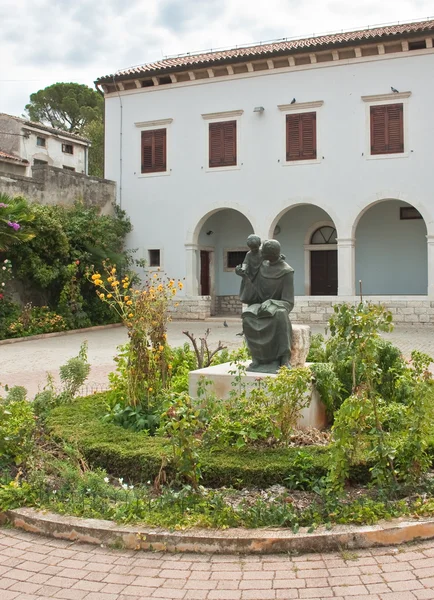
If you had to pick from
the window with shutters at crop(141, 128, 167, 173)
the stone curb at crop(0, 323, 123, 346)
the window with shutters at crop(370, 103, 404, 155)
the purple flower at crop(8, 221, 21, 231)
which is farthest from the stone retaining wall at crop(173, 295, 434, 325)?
the purple flower at crop(8, 221, 21, 231)

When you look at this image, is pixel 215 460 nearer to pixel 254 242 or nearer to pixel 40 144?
pixel 254 242

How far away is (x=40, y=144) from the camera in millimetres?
32469

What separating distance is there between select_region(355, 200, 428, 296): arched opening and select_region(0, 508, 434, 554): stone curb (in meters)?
18.1

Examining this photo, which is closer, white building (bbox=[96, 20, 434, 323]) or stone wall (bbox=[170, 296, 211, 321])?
white building (bbox=[96, 20, 434, 323])

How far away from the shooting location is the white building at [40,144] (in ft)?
102

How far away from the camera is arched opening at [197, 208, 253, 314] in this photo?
24.5 m

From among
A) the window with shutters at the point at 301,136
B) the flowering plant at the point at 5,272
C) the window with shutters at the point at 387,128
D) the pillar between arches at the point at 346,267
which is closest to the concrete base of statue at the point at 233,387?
the flowering plant at the point at 5,272

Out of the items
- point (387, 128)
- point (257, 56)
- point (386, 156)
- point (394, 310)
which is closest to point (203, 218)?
point (257, 56)

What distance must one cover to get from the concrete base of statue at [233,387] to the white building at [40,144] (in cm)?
2396

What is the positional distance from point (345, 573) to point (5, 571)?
200 centimetres

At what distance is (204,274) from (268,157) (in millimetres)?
5305

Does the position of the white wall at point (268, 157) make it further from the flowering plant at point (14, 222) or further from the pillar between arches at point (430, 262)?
the flowering plant at point (14, 222)

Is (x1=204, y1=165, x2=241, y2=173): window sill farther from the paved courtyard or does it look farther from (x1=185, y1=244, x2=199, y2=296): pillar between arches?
the paved courtyard

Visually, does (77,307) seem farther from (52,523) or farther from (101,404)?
(52,523)
